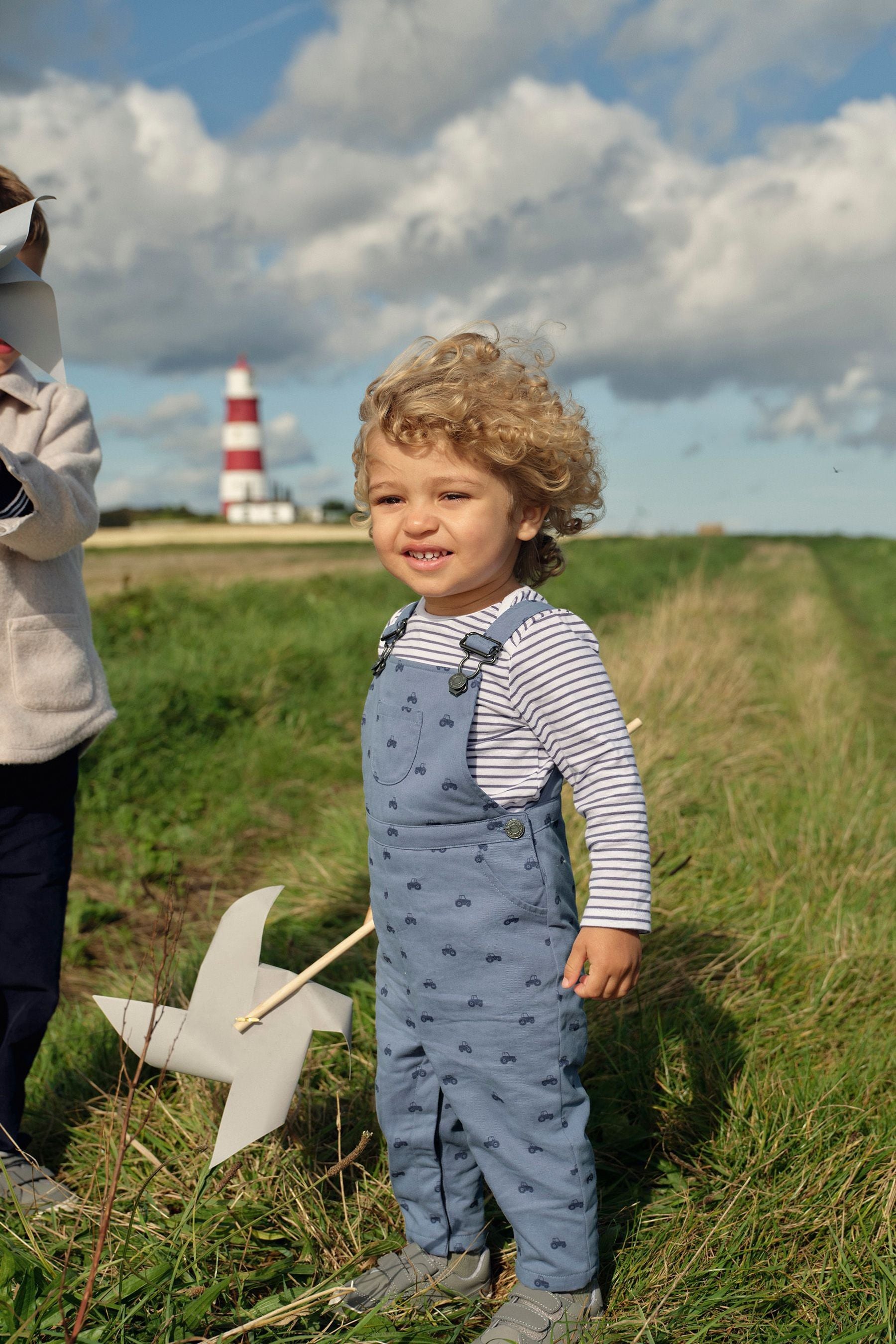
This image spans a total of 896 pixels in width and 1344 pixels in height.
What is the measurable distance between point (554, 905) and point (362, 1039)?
3.45 ft

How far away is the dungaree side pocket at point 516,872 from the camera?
1.70m

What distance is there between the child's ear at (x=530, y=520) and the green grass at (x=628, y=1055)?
114cm

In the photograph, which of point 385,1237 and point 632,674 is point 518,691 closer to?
point 385,1237

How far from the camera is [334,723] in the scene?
613 cm

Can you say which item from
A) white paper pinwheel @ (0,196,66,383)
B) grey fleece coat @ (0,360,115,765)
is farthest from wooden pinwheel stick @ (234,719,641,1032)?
white paper pinwheel @ (0,196,66,383)

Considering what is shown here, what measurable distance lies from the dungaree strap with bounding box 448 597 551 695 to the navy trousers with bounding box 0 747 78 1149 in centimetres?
103

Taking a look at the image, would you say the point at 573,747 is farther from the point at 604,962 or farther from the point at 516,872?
the point at 604,962

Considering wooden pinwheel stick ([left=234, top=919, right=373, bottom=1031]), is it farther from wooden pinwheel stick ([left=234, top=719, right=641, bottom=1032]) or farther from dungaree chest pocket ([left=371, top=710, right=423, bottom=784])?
dungaree chest pocket ([left=371, top=710, right=423, bottom=784])

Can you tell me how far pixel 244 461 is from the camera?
201 feet

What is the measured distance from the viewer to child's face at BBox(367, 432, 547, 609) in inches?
69.4

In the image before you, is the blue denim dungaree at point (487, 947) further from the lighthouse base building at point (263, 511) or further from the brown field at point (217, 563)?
the lighthouse base building at point (263, 511)

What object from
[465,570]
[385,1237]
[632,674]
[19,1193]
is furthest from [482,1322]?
[632,674]

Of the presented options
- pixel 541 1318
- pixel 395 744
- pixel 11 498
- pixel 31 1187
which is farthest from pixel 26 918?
pixel 541 1318

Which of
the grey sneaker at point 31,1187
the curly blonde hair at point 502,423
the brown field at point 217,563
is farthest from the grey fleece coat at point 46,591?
the brown field at point 217,563
